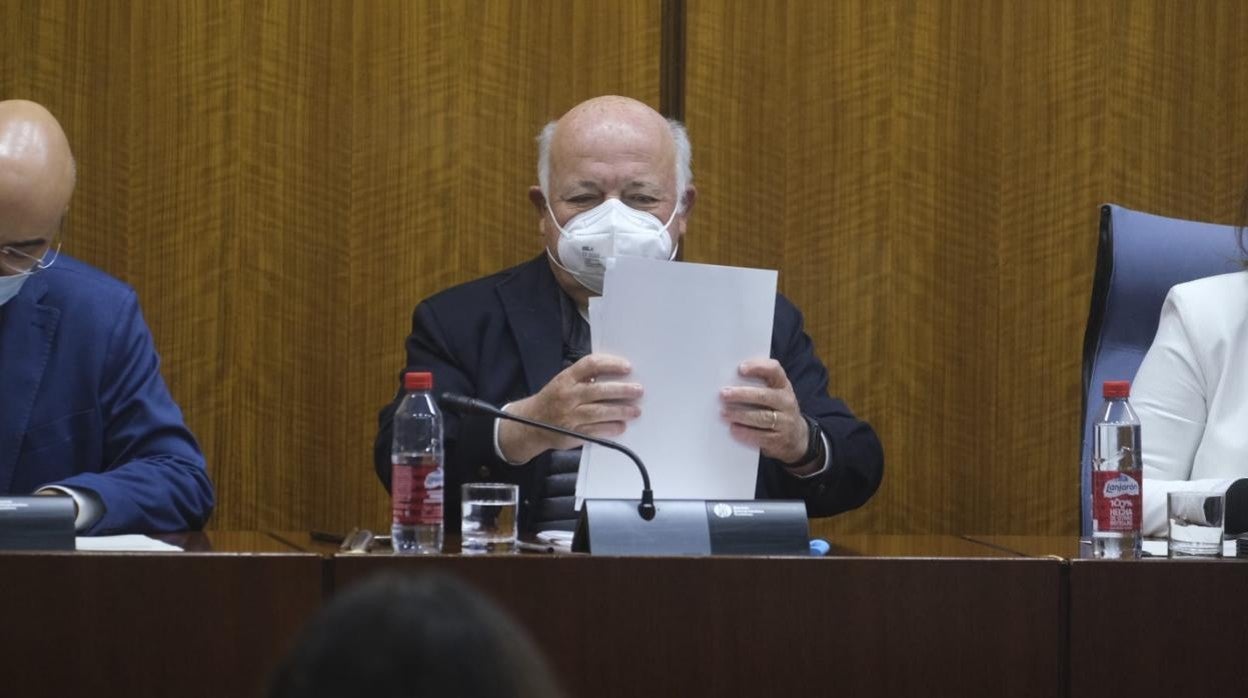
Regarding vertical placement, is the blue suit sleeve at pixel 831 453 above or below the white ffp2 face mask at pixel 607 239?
below

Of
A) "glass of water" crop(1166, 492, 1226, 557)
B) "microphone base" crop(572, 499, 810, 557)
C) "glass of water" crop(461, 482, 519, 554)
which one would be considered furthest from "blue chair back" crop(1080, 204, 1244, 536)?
"glass of water" crop(461, 482, 519, 554)

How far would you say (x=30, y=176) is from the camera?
2352 mm

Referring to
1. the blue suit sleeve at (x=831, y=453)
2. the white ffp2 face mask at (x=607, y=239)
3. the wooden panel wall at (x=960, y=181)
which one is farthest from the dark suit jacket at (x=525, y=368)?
the wooden panel wall at (x=960, y=181)

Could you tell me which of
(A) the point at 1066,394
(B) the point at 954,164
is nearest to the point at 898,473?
(A) the point at 1066,394

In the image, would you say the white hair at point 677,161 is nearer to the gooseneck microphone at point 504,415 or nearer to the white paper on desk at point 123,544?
the gooseneck microphone at point 504,415

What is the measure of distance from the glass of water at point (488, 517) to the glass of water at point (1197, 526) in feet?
2.57

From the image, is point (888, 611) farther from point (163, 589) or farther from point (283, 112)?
point (283, 112)

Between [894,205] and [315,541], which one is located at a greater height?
[894,205]

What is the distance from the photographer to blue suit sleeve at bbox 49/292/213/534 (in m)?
2.28

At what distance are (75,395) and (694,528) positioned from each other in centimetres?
113

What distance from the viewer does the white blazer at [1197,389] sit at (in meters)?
2.39

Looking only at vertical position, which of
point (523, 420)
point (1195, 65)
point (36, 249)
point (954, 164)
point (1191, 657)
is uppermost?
point (1195, 65)

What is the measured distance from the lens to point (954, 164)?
3.43 meters

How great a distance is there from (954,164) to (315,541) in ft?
6.32
